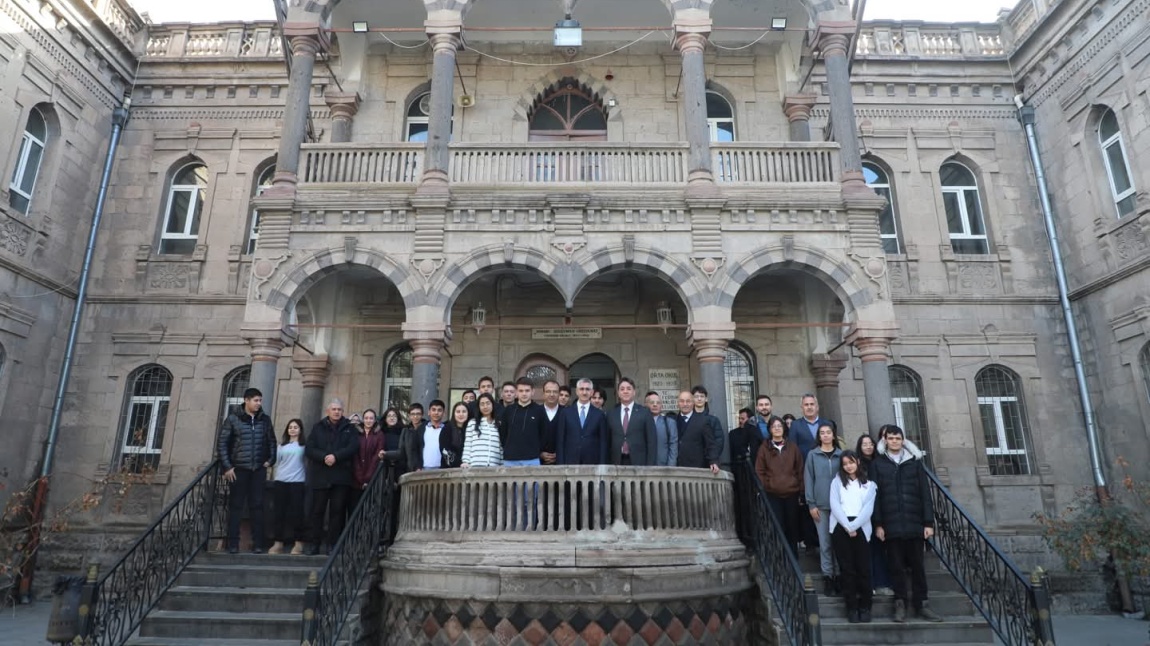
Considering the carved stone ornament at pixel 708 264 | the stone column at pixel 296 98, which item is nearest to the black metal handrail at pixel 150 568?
the stone column at pixel 296 98

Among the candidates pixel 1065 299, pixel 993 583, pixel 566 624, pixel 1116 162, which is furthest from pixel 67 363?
pixel 1116 162

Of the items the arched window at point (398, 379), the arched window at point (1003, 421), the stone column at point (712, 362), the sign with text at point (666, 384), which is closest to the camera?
the stone column at point (712, 362)

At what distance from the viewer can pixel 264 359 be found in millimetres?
12008

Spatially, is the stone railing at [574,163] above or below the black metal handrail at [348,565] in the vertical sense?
above

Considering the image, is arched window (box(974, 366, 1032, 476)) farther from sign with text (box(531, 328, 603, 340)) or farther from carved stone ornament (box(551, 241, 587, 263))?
carved stone ornament (box(551, 241, 587, 263))

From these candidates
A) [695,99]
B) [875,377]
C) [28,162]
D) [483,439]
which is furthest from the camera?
[28,162]

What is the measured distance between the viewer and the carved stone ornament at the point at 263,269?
12164 mm

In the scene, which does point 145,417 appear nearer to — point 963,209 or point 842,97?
point 842,97

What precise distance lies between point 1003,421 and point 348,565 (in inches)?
534

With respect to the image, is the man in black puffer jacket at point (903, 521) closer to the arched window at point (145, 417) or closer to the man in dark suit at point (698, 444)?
the man in dark suit at point (698, 444)

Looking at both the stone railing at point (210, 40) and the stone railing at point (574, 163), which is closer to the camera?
the stone railing at point (574, 163)

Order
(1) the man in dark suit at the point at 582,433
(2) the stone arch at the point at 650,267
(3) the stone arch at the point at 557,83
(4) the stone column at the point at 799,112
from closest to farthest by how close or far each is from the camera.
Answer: (1) the man in dark suit at the point at 582,433
(2) the stone arch at the point at 650,267
(4) the stone column at the point at 799,112
(3) the stone arch at the point at 557,83

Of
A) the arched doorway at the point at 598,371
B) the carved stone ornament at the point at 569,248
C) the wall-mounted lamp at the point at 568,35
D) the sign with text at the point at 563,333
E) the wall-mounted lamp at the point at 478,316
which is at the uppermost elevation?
the wall-mounted lamp at the point at 568,35

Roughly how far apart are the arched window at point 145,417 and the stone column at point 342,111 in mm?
6332
